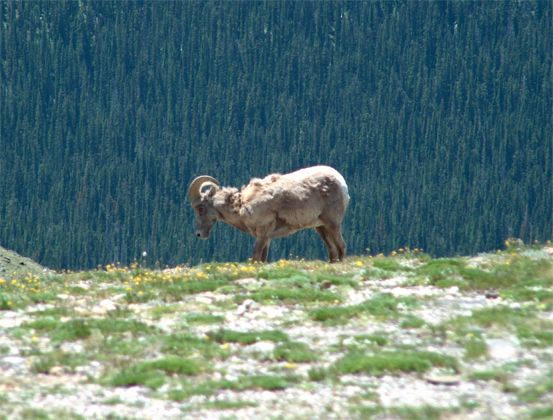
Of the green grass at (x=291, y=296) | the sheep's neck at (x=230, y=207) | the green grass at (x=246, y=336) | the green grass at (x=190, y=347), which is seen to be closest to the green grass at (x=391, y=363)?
the green grass at (x=246, y=336)

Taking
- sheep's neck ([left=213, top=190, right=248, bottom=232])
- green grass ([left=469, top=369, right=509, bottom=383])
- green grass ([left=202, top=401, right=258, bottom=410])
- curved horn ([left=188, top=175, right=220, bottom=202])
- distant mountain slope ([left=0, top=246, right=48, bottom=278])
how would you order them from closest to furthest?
green grass ([left=202, top=401, right=258, bottom=410]) < green grass ([left=469, top=369, right=509, bottom=383]) < sheep's neck ([left=213, top=190, right=248, bottom=232]) < curved horn ([left=188, top=175, right=220, bottom=202]) < distant mountain slope ([left=0, top=246, right=48, bottom=278])

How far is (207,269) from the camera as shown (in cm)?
2102

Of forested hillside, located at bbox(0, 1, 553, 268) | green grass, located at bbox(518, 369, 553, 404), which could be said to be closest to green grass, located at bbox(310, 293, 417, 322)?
green grass, located at bbox(518, 369, 553, 404)

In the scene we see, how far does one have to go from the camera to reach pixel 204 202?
92.7ft

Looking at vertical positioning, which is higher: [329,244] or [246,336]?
[246,336]

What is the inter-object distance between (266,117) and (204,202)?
500ft

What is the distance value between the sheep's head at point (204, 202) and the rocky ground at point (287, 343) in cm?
778

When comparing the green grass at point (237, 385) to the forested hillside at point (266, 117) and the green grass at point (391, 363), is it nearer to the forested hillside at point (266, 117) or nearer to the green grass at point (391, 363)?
the green grass at point (391, 363)

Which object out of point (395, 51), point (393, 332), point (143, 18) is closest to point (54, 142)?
point (143, 18)

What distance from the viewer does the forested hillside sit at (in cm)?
16025

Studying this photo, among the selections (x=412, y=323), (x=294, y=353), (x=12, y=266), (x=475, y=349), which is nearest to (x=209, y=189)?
(x=412, y=323)

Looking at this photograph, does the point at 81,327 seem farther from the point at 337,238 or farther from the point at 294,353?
the point at 337,238

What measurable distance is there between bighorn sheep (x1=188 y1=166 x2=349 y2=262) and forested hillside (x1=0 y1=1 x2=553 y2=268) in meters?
123

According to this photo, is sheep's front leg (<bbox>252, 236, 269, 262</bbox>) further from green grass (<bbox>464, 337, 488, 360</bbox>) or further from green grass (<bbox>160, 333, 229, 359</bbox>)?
green grass (<bbox>464, 337, 488, 360</bbox>)
